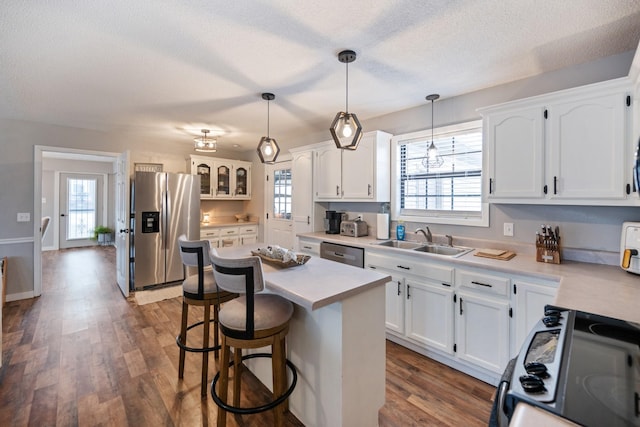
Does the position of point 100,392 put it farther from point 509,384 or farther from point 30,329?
point 509,384

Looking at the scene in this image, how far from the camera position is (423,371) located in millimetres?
2318

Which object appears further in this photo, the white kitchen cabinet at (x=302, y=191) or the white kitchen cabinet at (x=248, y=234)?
the white kitchen cabinet at (x=248, y=234)

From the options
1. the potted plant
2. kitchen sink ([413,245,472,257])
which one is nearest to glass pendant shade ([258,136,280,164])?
kitchen sink ([413,245,472,257])

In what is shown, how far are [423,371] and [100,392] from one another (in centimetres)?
244

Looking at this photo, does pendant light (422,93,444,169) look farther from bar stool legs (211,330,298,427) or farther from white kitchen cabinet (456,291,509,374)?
bar stool legs (211,330,298,427)

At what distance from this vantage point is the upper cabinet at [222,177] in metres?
5.19

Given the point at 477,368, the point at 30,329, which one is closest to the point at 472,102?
the point at 477,368

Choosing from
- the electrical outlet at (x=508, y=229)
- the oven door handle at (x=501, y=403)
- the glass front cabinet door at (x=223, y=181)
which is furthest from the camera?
the glass front cabinet door at (x=223, y=181)

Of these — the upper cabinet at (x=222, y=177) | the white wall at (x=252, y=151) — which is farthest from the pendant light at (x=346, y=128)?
the upper cabinet at (x=222, y=177)

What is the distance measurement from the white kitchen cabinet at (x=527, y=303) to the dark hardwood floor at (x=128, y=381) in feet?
1.64

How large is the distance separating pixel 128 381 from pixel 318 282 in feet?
5.92

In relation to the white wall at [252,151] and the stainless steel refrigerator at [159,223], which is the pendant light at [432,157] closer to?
the white wall at [252,151]

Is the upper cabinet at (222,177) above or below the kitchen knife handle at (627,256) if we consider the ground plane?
above

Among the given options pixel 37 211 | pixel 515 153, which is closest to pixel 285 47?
pixel 515 153
